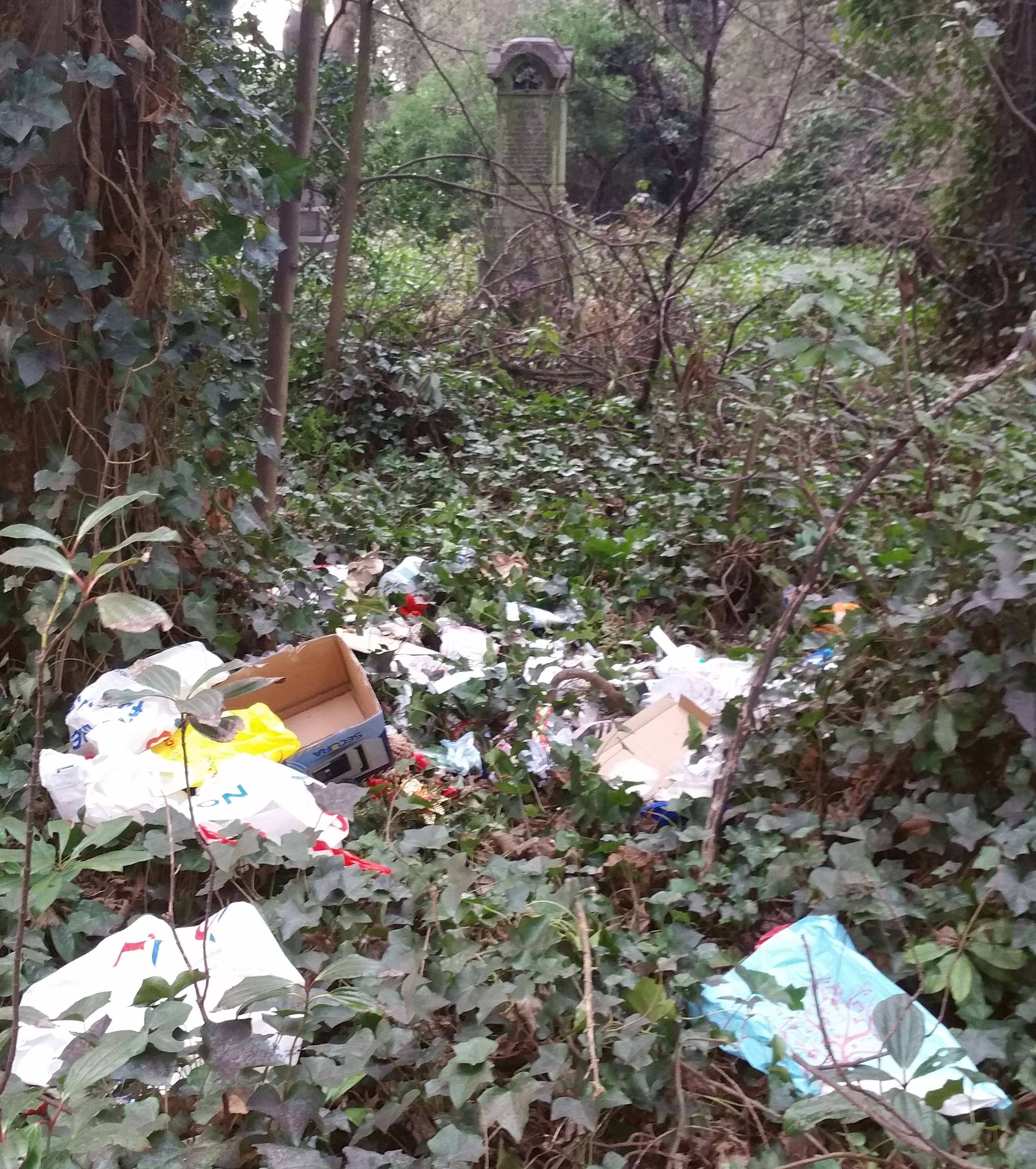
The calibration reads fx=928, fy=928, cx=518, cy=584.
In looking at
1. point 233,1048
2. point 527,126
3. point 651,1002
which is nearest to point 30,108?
point 233,1048

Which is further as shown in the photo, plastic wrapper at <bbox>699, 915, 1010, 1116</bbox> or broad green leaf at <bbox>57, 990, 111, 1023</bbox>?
plastic wrapper at <bbox>699, 915, 1010, 1116</bbox>

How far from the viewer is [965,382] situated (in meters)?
2.21

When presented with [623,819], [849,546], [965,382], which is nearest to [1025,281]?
[849,546]

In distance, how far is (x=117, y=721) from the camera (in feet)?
6.75

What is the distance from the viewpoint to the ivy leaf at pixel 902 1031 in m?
1.32

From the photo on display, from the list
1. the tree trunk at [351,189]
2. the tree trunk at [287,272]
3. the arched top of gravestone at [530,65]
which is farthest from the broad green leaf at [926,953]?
the arched top of gravestone at [530,65]

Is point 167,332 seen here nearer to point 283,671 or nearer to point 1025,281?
point 283,671

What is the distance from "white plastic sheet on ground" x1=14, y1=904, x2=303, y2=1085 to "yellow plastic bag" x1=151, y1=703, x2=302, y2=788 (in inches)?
12.0

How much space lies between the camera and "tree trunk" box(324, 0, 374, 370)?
4.38 metres

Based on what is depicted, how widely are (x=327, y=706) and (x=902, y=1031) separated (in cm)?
167

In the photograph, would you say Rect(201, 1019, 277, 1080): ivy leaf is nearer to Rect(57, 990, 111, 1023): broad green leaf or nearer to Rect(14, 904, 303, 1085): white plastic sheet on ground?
Rect(14, 904, 303, 1085): white plastic sheet on ground

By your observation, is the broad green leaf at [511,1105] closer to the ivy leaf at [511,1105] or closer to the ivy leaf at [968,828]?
the ivy leaf at [511,1105]

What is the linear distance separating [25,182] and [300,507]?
1848mm

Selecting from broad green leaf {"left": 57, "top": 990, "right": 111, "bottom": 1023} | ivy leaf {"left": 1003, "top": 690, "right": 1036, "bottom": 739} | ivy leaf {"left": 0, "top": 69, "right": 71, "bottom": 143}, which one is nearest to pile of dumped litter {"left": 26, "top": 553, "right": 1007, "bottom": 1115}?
broad green leaf {"left": 57, "top": 990, "right": 111, "bottom": 1023}
